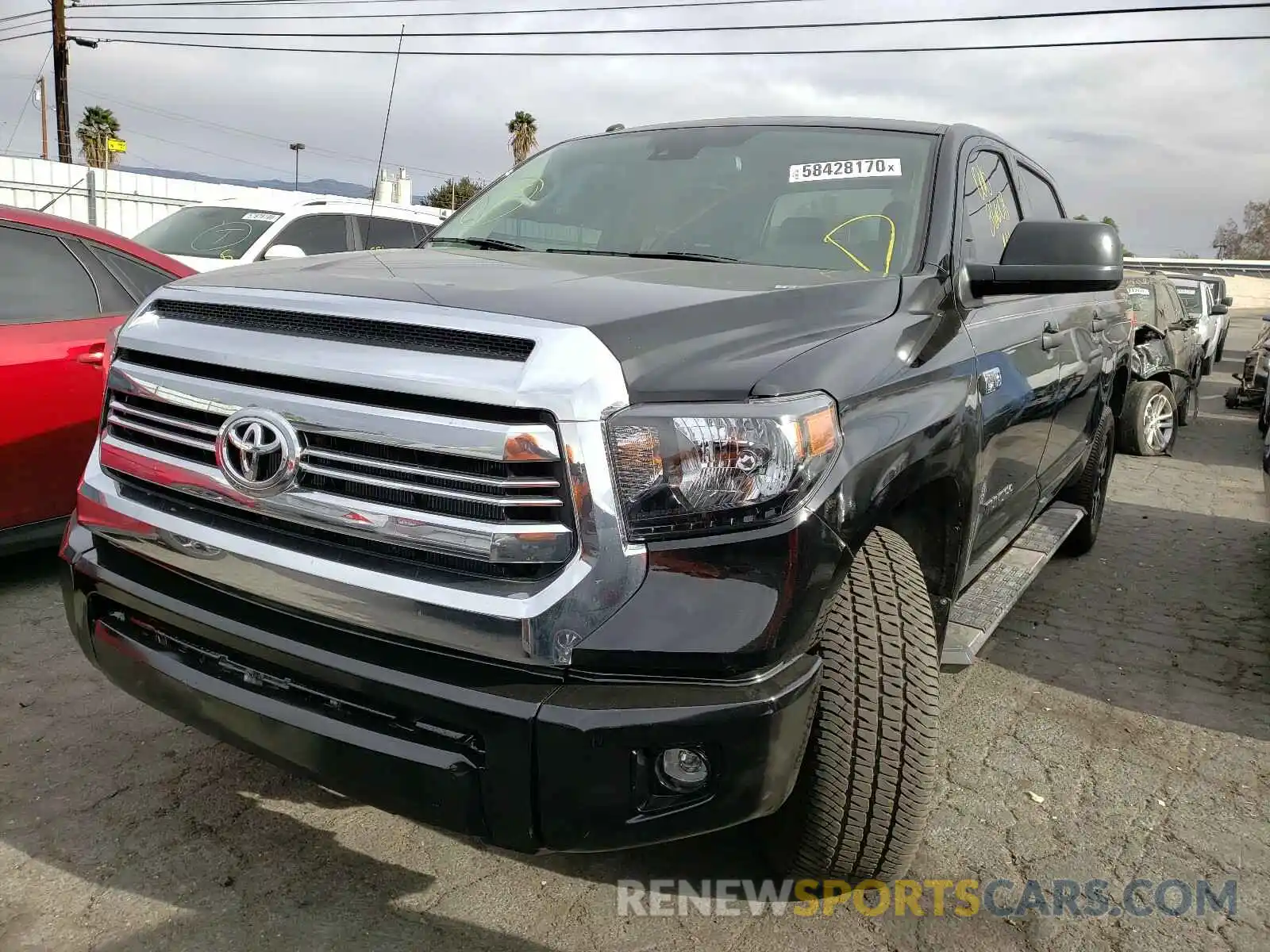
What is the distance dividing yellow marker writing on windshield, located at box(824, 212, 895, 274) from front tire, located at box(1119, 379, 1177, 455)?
23.0ft

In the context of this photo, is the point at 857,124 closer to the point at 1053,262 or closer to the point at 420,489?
the point at 1053,262

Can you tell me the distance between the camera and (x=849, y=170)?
3031 mm

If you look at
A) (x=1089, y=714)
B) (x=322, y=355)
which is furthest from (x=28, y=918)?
(x=1089, y=714)

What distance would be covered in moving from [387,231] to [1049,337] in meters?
7.15

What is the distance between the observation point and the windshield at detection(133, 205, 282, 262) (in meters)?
8.71

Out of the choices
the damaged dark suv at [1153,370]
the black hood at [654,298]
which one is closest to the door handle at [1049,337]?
the black hood at [654,298]

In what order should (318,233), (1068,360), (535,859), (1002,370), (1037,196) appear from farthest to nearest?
(318,233)
(1037,196)
(1068,360)
(1002,370)
(535,859)

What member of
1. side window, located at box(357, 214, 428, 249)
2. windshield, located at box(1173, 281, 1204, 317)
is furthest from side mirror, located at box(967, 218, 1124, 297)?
windshield, located at box(1173, 281, 1204, 317)

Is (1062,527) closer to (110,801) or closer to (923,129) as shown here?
(923,129)

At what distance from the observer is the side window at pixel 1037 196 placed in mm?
4074

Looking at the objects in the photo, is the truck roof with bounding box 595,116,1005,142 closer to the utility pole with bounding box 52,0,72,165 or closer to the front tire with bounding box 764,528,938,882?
the front tire with bounding box 764,528,938,882

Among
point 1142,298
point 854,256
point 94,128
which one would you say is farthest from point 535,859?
point 94,128

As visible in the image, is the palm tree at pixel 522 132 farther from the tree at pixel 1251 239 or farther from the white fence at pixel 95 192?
the tree at pixel 1251 239

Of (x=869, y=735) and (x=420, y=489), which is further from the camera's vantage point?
(x=869, y=735)
